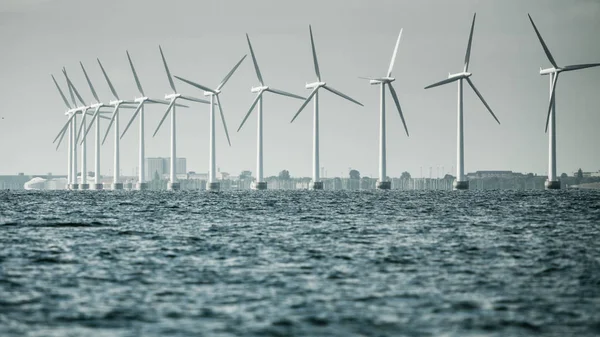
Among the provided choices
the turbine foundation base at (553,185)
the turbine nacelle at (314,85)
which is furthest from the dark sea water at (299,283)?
the turbine foundation base at (553,185)

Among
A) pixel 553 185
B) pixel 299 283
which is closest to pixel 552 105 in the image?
pixel 553 185

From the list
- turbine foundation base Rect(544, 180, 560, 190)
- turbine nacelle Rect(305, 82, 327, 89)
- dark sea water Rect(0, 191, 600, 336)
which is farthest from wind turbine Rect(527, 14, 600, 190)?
dark sea water Rect(0, 191, 600, 336)

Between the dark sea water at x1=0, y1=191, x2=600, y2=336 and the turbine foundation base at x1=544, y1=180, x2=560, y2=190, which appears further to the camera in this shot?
the turbine foundation base at x1=544, y1=180, x2=560, y2=190

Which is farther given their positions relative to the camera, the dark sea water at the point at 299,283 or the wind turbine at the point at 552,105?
the wind turbine at the point at 552,105

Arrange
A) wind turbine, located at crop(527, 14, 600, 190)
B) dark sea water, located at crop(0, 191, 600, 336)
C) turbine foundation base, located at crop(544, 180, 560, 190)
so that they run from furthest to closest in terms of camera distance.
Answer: turbine foundation base, located at crop(544, 180, 560, 190)
wind turbine, located at crop(527, 14, 600, 190)
dark sea water, located at crop(0, 191, 600, 336)

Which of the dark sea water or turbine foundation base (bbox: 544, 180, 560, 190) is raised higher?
turbine foundation base (bbox: 544, 180, 560, 190)

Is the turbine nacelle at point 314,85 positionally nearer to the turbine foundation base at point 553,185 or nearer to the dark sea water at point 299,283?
the turbine foundation base at point 553,185

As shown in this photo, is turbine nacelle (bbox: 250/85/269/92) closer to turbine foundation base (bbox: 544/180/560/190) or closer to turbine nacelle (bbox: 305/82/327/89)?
turbine nacelle (bbox: 305/82/327/89)

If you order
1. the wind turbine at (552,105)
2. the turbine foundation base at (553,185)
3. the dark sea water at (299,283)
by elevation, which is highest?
the wind turbine at (552,105)
